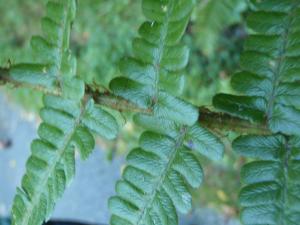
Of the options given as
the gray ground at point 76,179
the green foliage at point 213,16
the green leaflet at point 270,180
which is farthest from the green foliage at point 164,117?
the gray ground at point 76,179

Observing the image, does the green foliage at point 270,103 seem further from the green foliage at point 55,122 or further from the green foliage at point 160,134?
the green foliage at point 55,122

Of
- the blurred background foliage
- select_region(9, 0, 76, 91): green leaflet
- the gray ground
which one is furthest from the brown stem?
the gray ground

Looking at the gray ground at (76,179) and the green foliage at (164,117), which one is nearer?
the green foliage at (164,117)

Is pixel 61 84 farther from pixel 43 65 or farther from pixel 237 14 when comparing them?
pixel 237 14

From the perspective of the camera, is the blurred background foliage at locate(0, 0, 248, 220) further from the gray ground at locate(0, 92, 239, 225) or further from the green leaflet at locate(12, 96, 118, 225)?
the green leaflet at locate(12, 96, 118, 225)

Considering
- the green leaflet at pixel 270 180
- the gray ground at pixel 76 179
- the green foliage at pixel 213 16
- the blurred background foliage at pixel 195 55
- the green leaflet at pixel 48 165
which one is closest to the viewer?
the green leaflet at pixel 270 180

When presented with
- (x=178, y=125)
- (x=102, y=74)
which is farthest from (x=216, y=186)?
(x=178, y=125)

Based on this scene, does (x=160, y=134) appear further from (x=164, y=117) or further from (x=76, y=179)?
(x=76, y=179)

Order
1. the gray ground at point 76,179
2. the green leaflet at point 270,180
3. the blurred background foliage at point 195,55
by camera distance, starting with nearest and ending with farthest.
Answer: the green leaflet at point 270,180
the blurred background foliage at point 195,55
the gray ground at point 76,179
